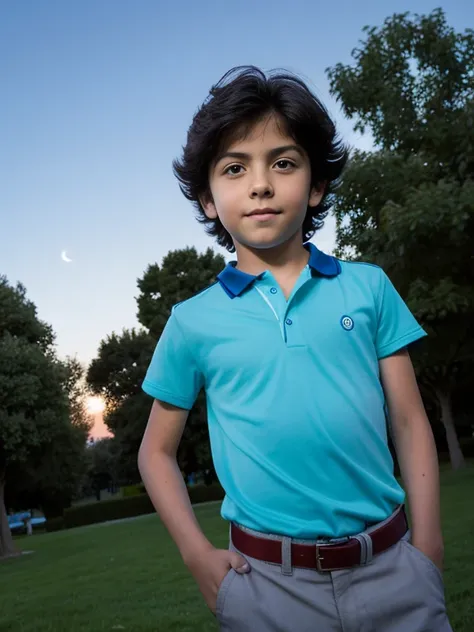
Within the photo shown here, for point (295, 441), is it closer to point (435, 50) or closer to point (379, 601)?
point (379, 601)

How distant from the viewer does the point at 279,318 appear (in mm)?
2684

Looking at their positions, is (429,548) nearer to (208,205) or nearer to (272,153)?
(272,153)

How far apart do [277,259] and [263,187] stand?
31 cm

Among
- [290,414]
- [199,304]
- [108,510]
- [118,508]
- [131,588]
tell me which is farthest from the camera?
[118,508]

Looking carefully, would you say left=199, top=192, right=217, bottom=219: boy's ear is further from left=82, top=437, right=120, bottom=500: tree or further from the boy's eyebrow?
left=82, top=437, right=120, bottom=500: tree

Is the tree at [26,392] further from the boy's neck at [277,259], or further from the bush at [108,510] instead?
the boy's neck at [277,259]

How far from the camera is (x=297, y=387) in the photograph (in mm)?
2578

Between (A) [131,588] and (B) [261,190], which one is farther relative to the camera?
(A) [131,588]

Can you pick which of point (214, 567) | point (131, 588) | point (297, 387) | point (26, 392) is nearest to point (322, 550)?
point (214, 567)

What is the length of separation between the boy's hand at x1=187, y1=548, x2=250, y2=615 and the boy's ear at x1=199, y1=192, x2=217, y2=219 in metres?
1.34

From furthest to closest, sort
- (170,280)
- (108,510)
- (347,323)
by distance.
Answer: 1. (170,280)
2. (108,510)
3. (347,323)

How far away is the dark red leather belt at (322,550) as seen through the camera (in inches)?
96.3

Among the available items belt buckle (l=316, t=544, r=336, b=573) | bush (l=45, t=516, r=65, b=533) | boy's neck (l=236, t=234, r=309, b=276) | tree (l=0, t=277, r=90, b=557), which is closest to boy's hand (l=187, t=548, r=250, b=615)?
belt buckle (l=316, t=544, r=336, b=573)

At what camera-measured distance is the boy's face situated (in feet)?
8.97
